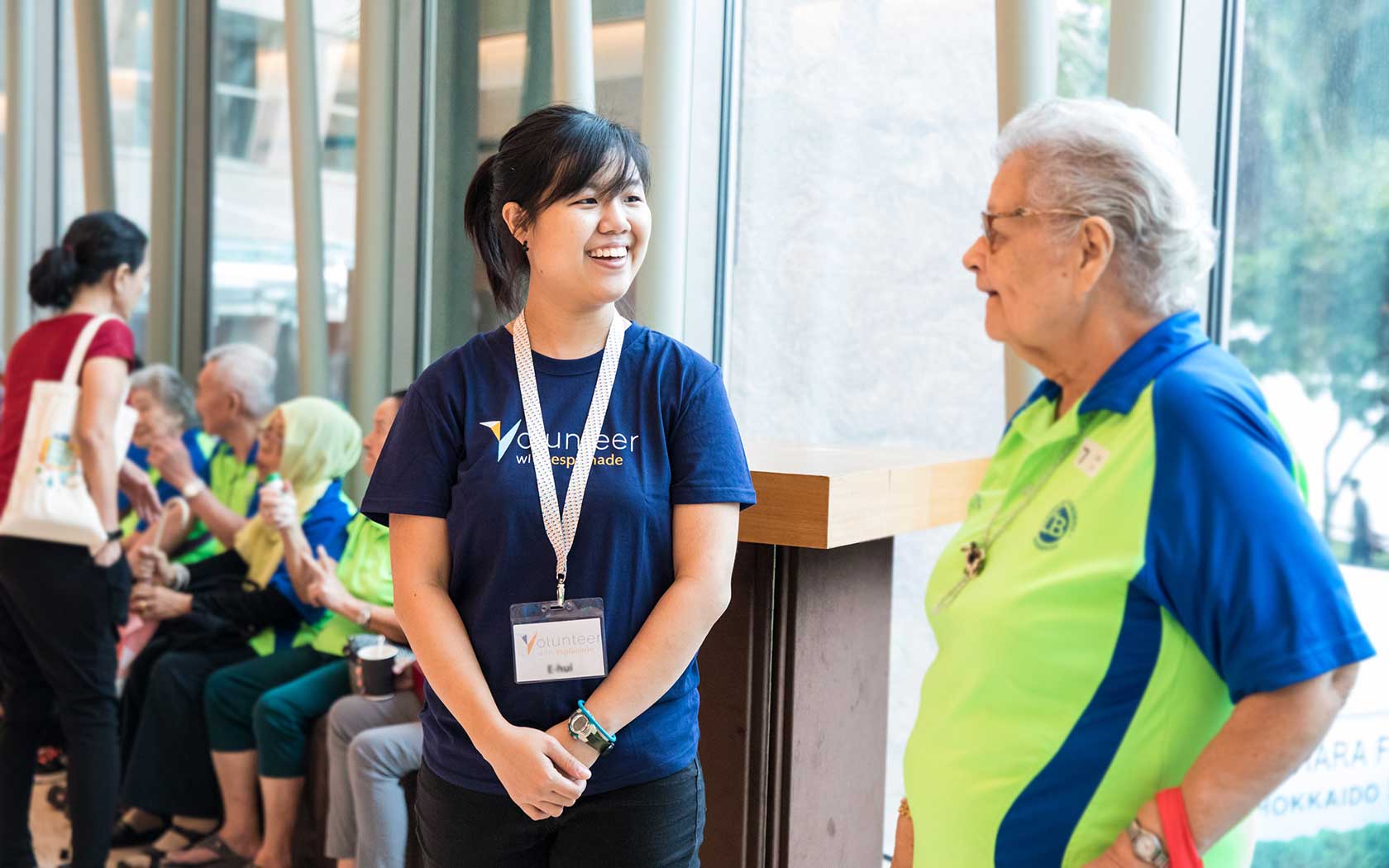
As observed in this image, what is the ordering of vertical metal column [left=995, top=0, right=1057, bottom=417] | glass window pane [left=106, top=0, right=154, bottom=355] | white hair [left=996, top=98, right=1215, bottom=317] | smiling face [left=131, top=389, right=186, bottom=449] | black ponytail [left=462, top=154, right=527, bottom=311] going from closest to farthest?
white hair [left=996, top=98, right=1215, bottom=317] → black ponytail [left=462, top=154, right=527, bottom=311] → vertical metal column [left=995, top=0, right=1057, bottom=417] → smiling face [left=131, top=389, right=186, bottom=449] → glass window pane [left=106, top=0, right=154, bottom=355]

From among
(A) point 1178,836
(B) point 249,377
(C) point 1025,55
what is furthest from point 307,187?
(A) point 1178,836

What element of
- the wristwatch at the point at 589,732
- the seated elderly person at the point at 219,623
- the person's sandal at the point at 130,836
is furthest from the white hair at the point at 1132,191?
the person's sandal at the point at 130,836

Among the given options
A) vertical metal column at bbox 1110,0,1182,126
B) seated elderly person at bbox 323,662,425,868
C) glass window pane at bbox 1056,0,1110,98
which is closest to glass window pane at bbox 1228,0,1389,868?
vertical metal column at bbox 1110,0,1182,126

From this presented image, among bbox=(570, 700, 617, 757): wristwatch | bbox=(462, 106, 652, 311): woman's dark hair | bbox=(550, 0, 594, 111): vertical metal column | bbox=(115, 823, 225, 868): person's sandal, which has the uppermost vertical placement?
bbox=(550, 0, 594, 111): vertical metal column

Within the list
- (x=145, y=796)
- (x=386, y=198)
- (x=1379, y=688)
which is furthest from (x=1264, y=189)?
(x=145, y=796)

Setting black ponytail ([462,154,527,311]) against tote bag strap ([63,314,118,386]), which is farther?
tote bag strap ([63,314,118,386])

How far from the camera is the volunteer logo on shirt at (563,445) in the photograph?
175cm

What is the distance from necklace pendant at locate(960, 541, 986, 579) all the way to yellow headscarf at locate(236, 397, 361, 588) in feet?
9.82

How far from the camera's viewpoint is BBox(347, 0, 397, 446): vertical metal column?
4852 mm

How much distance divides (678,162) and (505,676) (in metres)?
2.55

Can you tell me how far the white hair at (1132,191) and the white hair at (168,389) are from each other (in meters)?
4.25

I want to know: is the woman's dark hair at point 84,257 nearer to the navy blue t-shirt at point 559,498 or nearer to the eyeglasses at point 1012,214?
the navy blue t-shirt at point 559,498

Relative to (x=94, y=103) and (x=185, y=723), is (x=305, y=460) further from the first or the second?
(x=94, y=103)

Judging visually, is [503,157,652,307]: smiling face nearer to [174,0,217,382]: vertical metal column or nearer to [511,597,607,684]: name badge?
[511,597,607,684]: name badge
